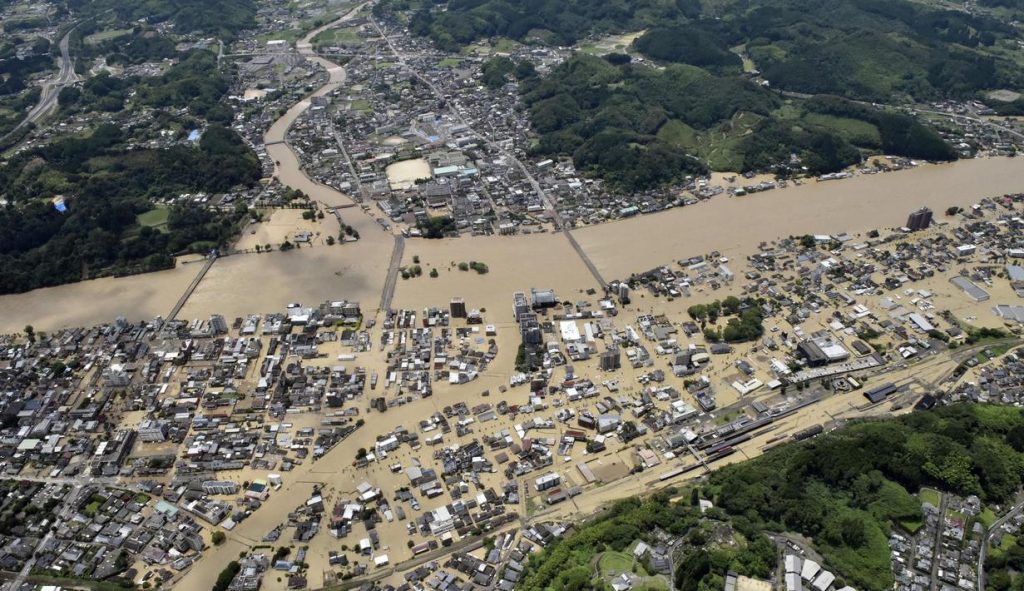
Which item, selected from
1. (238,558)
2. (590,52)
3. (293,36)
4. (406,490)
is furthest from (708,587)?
(293,36)

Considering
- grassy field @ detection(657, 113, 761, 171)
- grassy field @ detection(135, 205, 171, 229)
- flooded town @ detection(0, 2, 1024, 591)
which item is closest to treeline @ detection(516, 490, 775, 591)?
flooded town @ detection(0, 2, 1024, 591)

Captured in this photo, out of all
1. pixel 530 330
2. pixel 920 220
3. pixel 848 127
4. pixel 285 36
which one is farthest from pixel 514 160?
pixel 285 36

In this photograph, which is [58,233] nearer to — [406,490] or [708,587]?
[406,490]

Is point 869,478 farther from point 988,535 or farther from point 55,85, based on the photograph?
point 55,85

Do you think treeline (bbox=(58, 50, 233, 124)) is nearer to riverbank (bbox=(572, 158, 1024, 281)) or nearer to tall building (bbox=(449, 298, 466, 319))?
tall building (bbox=(449, 298, 466, 319))

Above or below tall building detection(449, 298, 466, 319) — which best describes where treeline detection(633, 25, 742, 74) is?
above

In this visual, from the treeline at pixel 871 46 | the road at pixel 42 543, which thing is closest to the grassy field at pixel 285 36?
the treeline at pixel 871 46

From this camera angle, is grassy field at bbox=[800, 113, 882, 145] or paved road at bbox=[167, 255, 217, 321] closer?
paved road at bbox=[167, 255, 217, 321]
